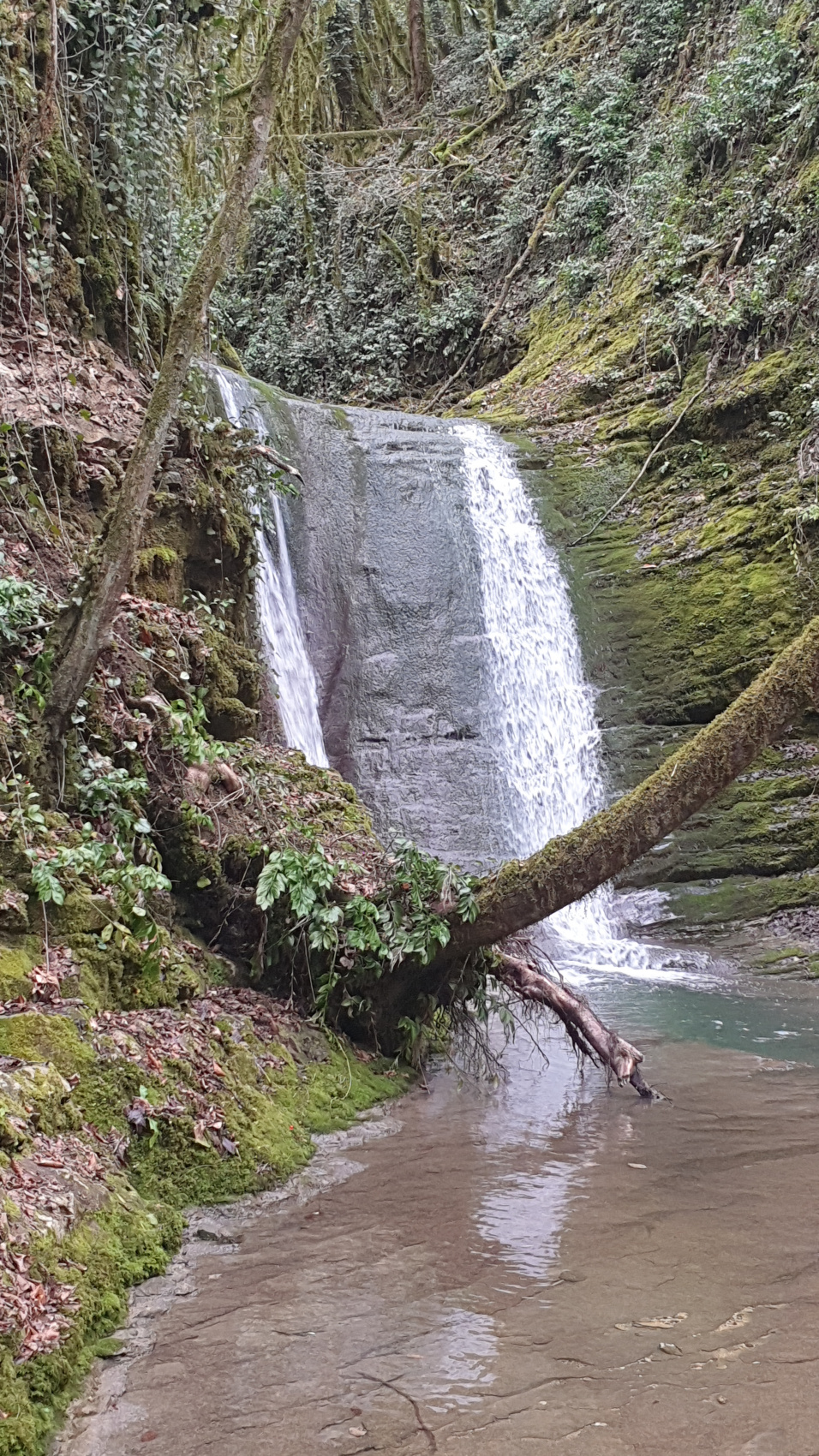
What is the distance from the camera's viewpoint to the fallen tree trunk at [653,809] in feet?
16.1

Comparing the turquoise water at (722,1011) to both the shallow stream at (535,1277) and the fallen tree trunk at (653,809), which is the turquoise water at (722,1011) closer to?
the shallow stream at (535,1277)

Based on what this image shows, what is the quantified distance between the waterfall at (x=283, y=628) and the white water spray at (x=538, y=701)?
2404 millimetres

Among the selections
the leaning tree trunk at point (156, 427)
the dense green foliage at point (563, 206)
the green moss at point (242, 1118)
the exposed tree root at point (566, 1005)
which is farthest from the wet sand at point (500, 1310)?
the dense green foliage at point (563, 206)

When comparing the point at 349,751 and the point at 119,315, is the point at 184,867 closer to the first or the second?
the point at 119,315

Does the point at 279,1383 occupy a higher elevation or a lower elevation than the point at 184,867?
lower

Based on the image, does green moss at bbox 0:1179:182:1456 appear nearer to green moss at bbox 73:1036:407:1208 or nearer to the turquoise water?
green moss at bbox 73:1036:407:1208

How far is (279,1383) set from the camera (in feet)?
9.64

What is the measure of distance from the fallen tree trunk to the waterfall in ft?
18.4

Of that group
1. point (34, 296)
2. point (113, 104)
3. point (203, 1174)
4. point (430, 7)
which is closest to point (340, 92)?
point (430, 7)

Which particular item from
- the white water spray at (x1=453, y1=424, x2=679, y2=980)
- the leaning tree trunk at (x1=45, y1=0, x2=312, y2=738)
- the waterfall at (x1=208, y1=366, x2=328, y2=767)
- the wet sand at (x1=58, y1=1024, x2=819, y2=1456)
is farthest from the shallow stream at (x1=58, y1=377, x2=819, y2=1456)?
the waterfall at (x1=208, y1=366, x2=328, y2=767)

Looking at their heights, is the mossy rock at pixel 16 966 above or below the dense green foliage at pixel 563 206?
below

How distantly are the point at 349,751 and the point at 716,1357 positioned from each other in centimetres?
985

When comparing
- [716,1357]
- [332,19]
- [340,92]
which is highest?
[332,19]

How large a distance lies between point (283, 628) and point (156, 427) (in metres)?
7.23
